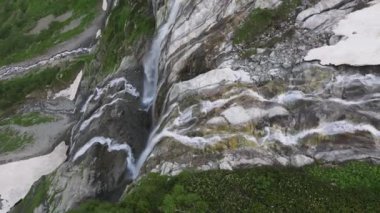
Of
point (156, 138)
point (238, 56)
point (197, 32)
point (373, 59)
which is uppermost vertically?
point (197, 32)

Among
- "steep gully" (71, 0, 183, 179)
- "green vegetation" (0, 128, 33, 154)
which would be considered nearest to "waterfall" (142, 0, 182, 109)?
"steep gully" (71, 0, 183, 179)

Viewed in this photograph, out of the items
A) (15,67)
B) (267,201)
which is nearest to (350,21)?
(267,201)

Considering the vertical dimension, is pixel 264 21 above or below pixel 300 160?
above

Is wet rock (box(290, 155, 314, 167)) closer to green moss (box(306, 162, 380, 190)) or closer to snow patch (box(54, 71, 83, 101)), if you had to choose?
green moss (box(306, 162, 380, 190))

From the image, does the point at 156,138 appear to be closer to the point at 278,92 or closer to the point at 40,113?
the point at 278,92

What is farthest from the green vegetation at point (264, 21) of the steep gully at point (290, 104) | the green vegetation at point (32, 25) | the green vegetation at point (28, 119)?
the green vegetation at point (32, 25)

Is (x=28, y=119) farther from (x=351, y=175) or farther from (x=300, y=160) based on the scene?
(x=351, y=175)

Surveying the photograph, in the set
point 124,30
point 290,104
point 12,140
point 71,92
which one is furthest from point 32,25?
point 290,104
